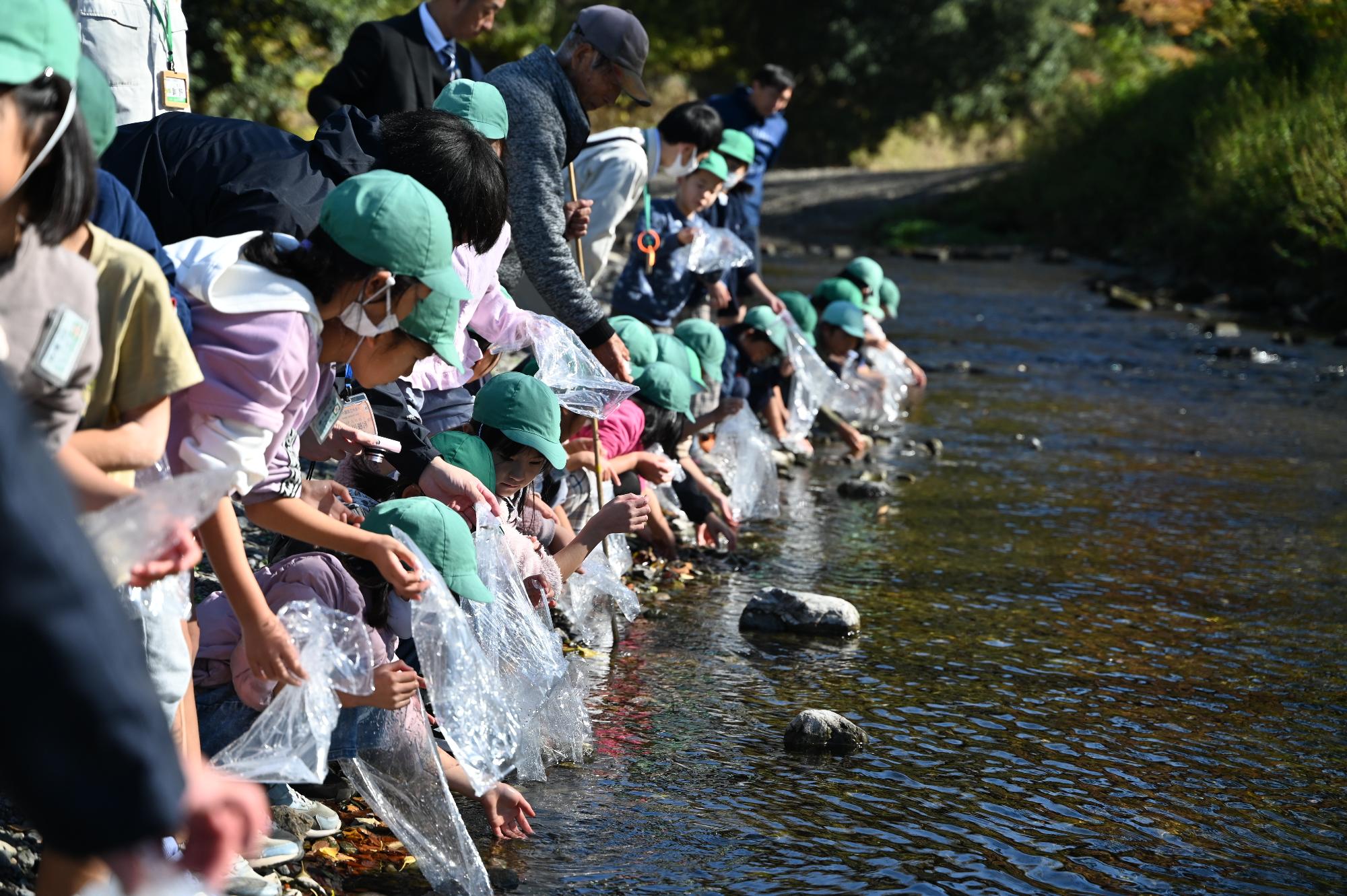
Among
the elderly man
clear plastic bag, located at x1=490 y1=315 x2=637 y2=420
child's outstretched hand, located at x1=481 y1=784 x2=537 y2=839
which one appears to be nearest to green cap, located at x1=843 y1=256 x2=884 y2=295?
the elderly man

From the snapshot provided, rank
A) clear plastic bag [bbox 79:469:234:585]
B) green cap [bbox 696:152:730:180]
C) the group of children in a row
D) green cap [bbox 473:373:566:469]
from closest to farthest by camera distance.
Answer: clear plastic bag [bbox 79:469:234:585]
the group of children in a row
green cap [bbox 473:373:566:469]
green cap [bbox 696:152:730:180]

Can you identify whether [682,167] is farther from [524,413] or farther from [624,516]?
[524,413]

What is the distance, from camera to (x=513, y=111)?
15.9 ft

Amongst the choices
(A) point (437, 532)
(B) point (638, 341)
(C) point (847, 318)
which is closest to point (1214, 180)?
(C) point (847, 318)

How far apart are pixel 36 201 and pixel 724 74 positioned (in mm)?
38527

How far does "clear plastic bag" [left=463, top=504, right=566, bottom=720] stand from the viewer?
348 centimetres

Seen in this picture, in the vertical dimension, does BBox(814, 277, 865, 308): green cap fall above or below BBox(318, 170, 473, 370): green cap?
below

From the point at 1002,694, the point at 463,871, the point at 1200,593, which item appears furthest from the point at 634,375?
the point at 463,871

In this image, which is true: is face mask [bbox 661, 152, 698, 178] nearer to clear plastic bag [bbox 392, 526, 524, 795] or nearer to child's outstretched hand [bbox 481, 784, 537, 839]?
clear plastic bag [bbox 392, 526, 524, 795]

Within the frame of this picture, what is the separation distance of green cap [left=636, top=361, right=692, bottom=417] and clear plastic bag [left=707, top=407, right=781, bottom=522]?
3.91 ft

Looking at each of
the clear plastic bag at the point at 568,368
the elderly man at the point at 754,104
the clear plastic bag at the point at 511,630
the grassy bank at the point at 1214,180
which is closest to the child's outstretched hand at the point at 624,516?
the clear plastic bag at the point at 568,368

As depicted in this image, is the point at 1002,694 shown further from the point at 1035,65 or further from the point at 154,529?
the point at 1035,65

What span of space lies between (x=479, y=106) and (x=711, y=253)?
2.91 metres

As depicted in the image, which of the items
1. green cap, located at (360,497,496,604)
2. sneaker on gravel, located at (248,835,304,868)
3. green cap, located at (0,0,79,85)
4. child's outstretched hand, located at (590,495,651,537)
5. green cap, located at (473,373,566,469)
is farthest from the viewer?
child's outstretched hand, located at (590,495,651,537)
